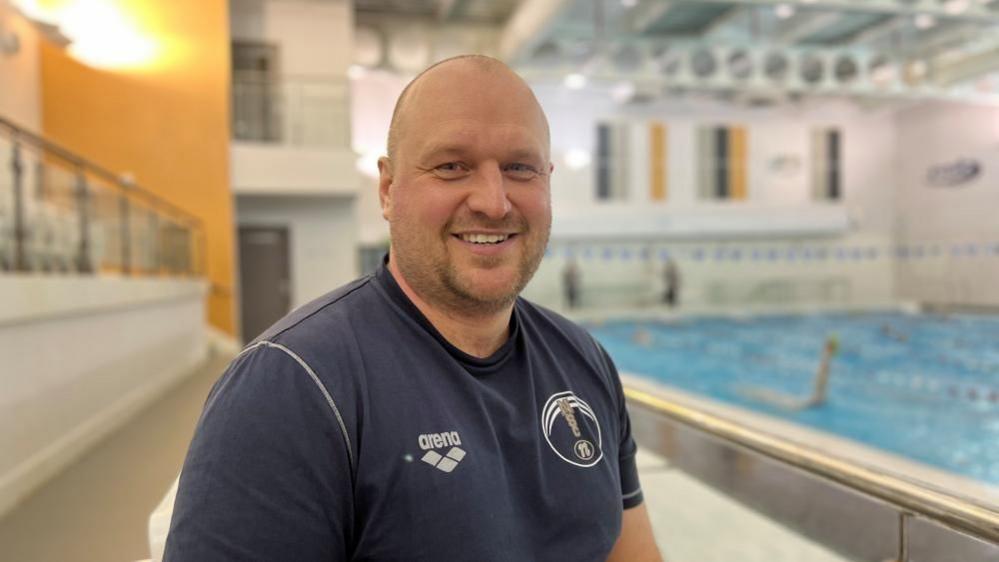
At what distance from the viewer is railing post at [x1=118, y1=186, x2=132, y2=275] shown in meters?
5.99

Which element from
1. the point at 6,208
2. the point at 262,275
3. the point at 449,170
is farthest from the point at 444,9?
the point at 449,170

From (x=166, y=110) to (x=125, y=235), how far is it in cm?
426

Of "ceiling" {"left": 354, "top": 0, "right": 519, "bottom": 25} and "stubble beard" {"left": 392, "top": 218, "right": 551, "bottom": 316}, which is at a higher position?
"ceiling" {"left": 354, "top": 0, "right": 519, "bottom": 25}

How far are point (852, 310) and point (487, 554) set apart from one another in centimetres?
1805

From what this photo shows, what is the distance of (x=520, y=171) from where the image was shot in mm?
1089

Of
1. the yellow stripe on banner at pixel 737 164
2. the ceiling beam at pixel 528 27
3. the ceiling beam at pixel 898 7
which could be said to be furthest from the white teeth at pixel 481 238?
the yellow stripe on banner at pixel 737 164

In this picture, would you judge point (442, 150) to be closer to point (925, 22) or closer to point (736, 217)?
point (925, 22)

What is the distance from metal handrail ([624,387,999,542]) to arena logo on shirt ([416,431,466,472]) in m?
0.99

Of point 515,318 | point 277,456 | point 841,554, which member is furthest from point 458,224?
point 841,554

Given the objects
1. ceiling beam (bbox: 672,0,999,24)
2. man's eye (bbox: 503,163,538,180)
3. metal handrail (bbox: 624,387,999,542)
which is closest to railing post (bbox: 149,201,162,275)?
metal handrail (bbox: 624,387,999,542)

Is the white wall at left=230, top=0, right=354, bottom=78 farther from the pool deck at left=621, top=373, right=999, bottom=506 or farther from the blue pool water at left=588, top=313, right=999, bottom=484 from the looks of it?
the pool deck at left=621, top=373, right=999, bottom=506

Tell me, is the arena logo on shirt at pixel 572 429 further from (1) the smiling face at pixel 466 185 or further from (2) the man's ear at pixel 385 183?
(2) the man's ear at pixel 385 183

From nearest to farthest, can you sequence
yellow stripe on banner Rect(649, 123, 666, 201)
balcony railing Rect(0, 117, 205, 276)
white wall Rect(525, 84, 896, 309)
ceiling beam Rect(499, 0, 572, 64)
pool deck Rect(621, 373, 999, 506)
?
pool deck Rect(621, 373, 999, 506), balcony railing Rect(0, 117, 205, 276), ceiling beam Rect(499, 0, 572, 64), white wall Rect(525, 84, 896, 309), yellow stripe on banner Rect(649, 123, 666, 201)

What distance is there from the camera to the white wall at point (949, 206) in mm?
15773
